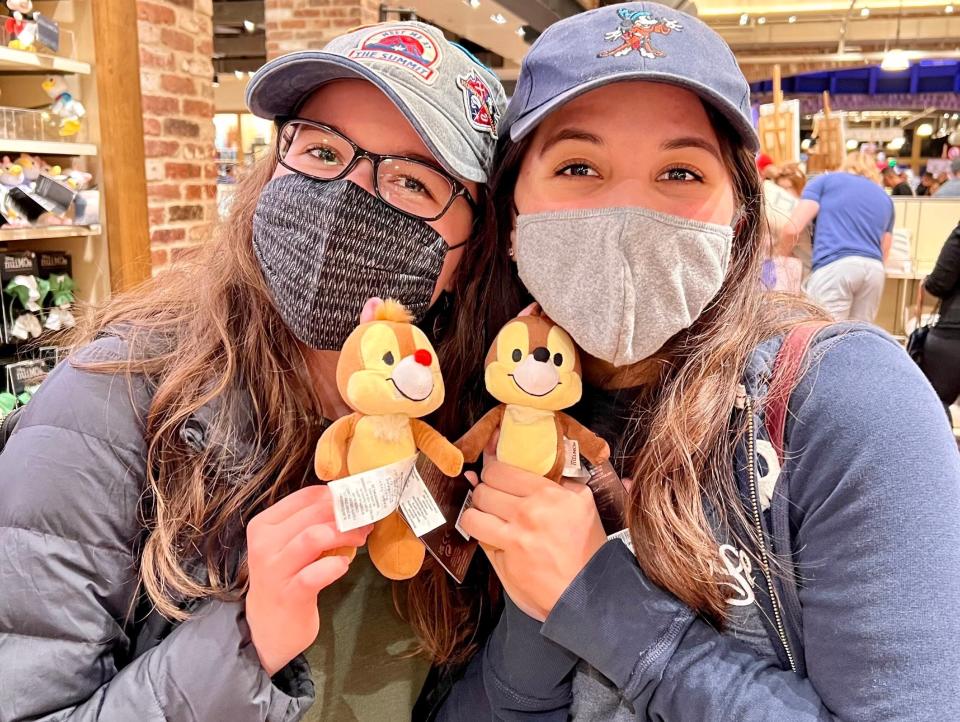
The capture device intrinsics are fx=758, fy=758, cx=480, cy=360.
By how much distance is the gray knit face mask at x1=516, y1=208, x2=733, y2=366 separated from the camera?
3.63 feet

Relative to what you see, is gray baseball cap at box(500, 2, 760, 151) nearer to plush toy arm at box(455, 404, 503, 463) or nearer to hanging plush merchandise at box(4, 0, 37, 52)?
plush toy arm at box(455, 404, 503, 463)

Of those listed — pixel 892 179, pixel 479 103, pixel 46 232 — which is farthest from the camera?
pixel 892 179

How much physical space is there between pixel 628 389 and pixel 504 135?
1.61 ft

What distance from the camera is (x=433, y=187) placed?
4.08 feet

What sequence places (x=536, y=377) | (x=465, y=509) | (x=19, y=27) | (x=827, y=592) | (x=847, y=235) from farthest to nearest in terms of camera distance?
(x=847, y=235)
(x=19, y=27)
(x=465, y=509)
(x=536, y=377)
(x=827, y=592)

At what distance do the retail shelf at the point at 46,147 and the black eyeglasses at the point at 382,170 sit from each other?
254cm

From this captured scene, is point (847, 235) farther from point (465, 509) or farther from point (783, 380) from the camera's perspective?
point (465, 509)

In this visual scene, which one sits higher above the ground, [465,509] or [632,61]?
[632,61]

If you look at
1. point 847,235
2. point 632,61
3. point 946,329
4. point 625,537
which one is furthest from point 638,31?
point 847,235

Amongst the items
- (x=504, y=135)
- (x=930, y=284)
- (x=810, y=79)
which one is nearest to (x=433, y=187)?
(x=504, y=135)

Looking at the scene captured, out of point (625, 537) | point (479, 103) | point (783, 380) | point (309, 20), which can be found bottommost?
point (625, 537)

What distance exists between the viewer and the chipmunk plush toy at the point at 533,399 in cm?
106

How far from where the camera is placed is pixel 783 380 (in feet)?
3.49

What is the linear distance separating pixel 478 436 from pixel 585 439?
16 cm
